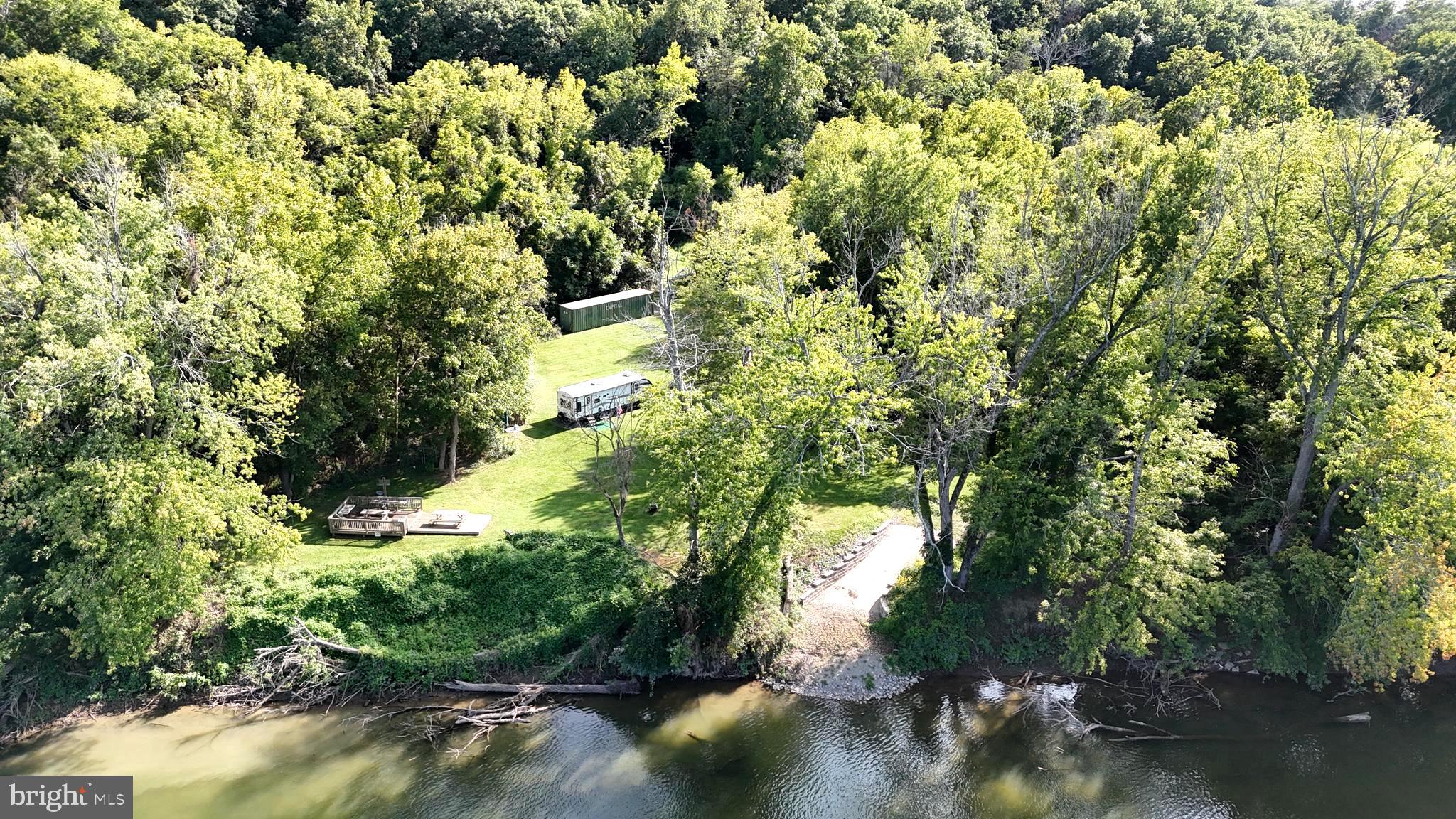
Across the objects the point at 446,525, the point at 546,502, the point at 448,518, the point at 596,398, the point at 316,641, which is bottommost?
the point at 316,641

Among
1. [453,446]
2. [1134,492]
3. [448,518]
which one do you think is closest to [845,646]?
Result: [1134,492]

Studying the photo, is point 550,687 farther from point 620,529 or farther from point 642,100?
point 642,100

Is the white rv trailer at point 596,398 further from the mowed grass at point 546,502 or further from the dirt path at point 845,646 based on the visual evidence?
the dirt path at point 845,646

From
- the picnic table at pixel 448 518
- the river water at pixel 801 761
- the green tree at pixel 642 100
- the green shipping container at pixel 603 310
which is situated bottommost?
the river water at pixel 801 761

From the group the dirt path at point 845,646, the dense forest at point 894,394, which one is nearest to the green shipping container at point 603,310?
the dense forest at point 894,394

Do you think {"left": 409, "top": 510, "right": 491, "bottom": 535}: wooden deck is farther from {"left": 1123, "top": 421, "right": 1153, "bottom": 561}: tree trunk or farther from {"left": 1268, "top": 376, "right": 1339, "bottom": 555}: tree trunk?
{"left": 1268, "top": 376, "right": 1339, "bottom": 555}: tree trunk

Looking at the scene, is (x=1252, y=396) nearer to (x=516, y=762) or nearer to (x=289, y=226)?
(x=516, y=762)
